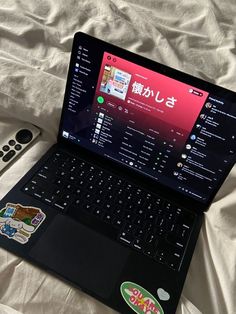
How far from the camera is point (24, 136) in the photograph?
766 mm

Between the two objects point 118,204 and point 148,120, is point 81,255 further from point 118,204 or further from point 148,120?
point 148,120

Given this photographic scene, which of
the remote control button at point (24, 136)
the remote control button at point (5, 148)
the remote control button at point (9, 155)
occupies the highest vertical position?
the remote control button at point (24, 136)

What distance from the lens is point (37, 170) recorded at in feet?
2.34

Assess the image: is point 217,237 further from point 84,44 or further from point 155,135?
point 84,44

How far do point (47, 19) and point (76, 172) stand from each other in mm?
450

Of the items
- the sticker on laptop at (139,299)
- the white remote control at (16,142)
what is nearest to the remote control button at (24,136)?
the white remote control at (16,142)

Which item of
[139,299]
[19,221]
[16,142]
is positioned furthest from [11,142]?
[139,299]

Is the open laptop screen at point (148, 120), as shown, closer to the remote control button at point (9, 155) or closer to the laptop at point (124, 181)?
the laptop at point (124, 181)

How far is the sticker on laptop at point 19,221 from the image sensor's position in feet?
2.02

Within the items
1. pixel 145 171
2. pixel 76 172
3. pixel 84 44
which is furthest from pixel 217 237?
pixel 84 44

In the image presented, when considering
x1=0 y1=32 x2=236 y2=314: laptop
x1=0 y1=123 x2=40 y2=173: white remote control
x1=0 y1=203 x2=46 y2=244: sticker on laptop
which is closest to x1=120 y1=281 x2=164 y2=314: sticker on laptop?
x1=0 y1=32 x2=236 y2=314: laptop

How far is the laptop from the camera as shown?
60cm

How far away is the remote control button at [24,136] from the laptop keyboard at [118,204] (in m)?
0.07

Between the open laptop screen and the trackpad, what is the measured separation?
16cm
